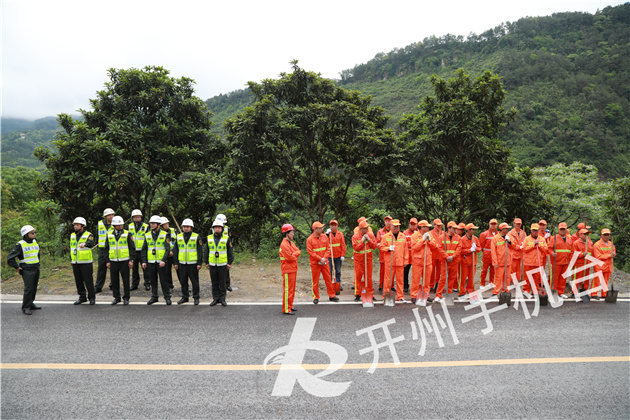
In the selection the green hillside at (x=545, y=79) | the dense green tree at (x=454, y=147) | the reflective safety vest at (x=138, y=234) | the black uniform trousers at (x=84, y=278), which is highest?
the green hillside at (x=545, y=79)

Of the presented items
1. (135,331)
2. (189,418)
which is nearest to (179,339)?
(135,331)

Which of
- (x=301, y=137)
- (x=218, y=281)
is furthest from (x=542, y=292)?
(x=218, y=281)

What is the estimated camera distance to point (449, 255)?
895 centimetres

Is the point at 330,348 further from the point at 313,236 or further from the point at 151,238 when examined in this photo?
the point at 151,238

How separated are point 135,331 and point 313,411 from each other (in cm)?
382

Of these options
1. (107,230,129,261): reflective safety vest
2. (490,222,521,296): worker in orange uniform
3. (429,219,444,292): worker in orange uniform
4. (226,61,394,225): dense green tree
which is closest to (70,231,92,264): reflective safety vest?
(107,230,129,261): reflective safety vest

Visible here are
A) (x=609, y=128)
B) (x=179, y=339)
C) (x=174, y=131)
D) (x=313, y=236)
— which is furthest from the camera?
(x=609, y=128)

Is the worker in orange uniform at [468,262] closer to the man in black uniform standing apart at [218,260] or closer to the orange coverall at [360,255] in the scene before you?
the orange coverall at [360,255]

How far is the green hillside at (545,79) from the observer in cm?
3938

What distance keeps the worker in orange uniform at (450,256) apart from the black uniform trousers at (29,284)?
334 inches

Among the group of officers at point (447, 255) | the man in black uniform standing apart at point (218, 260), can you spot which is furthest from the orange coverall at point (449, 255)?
the man in black uniform standing apart at point (218, 260)

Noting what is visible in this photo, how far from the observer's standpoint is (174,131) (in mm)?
11352

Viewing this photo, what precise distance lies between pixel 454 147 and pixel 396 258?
4.71 m

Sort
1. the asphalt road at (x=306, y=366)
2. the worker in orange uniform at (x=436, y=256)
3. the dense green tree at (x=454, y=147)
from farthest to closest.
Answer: the dense green tree at (x=454, y=147)
the worker in orange uniform at (x=436, y=256)
the asphalt road at (x=306, y=366)
